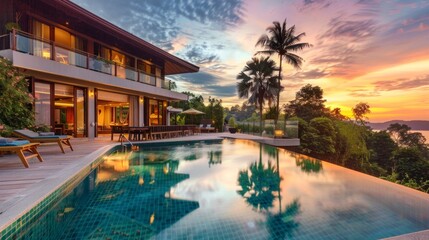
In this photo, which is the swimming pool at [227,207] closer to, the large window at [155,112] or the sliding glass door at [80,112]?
the sliding glass door at [80,112]

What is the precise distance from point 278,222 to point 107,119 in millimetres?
18958

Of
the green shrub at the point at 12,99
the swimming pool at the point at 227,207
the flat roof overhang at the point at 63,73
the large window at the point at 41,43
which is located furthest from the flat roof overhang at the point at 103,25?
the swimming pool at the point at 227,207

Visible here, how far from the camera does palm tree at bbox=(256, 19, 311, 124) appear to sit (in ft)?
68.2

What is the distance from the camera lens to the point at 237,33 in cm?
1819

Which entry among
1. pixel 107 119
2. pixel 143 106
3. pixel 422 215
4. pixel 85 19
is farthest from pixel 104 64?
pixel 422 215

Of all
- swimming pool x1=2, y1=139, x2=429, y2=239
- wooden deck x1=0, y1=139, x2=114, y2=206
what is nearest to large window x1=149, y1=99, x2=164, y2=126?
swimming pool x1=2, y1=139, x2=429, y2=239

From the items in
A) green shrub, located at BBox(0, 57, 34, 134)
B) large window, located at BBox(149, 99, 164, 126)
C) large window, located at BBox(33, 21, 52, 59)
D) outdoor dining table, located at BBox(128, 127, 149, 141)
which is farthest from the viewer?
large window, located at BBox(149, 99, 164, 126)

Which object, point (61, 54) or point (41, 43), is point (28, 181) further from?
point (61, 54)

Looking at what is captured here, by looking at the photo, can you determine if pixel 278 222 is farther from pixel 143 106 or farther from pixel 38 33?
pixel 143 106

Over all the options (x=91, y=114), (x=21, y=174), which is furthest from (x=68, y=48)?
(x=21, y=174)

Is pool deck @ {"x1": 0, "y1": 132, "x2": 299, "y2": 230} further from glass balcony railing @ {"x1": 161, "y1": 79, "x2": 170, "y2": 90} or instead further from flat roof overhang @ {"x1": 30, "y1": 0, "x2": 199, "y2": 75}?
glass balcony railing @ {"x1": 161, "y1": 79, "x2": 170, "y2": 90}

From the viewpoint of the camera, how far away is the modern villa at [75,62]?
31.1 feet

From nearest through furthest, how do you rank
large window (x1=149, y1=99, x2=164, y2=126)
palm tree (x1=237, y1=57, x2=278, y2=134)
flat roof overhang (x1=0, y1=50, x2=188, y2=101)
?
flat roof overhang (x1=0, y1=50, x2=188, y2=101) < large window (x1=149, y1=99, x2=164, y2=126) < palm tree (x1=237, y1=57, x2=278, y2=134)

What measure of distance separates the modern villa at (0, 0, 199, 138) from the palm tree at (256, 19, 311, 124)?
8.98 meters
